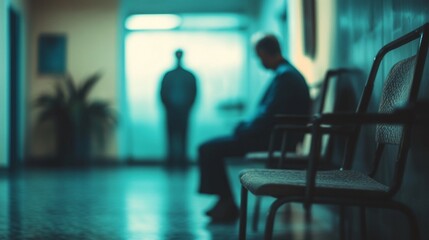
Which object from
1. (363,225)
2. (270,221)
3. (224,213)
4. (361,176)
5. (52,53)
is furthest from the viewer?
(52,53)

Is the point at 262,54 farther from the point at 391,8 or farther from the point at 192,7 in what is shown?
the point at 192,7

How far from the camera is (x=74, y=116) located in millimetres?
9367

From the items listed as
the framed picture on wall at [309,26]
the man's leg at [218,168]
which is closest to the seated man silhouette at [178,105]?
the framed picture on wall at [309,26]

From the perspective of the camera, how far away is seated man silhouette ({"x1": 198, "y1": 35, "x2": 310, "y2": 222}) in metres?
3.66

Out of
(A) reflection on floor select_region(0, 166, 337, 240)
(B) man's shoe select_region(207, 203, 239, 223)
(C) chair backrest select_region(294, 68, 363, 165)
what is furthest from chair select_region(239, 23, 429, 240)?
(B) man's shoe select_region(207, 203, 239, 223)

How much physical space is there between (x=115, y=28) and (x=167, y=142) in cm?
206

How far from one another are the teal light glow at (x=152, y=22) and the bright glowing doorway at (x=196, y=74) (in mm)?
102

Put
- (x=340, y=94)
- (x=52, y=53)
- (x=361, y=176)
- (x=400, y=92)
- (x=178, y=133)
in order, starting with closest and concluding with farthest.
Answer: (x=400, y=92) < (x=361, y=176) < (x=340, y=94) < (x=178, y=133) < (x=52, y=53)

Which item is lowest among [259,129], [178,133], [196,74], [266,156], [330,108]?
[178,133]

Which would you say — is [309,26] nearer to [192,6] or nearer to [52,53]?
[192,6]

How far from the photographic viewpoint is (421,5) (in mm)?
1992

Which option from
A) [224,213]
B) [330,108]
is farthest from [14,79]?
[330,108]

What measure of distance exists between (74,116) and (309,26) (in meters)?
5.59

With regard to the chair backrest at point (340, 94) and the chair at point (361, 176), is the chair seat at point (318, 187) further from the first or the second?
the chair backrest at point (340, 94)
